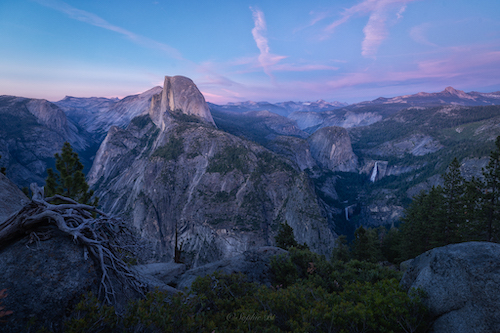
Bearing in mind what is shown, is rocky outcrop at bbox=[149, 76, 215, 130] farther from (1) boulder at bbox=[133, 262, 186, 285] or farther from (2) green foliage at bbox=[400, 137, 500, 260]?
(1) boulder at bbox=[133, 262, 186, 285]

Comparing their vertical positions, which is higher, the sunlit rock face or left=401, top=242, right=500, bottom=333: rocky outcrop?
left=401, top=242, right=500, bottom=333: rocky outcrop

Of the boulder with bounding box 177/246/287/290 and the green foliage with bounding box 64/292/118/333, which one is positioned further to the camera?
the boulder with bounding box 177/246/287/290

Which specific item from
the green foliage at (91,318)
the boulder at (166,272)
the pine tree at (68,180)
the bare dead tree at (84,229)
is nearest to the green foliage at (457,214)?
the boulder at (166,272)

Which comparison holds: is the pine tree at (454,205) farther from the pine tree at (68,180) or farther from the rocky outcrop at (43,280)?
the pine tree at (68,180)

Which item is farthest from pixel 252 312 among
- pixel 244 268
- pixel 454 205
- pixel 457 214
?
pixel 454 205

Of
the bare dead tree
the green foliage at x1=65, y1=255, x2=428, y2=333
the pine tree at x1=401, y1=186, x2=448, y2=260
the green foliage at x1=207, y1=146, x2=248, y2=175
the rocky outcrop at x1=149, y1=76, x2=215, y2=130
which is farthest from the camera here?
the rocky outcrop at x1=149, y1=76, x2=215, y2=130

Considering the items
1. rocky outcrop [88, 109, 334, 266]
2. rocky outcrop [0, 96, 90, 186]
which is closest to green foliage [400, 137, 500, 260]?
rocky outcrop [88, 109, 334, 266]

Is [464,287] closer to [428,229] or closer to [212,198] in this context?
[428,229]
